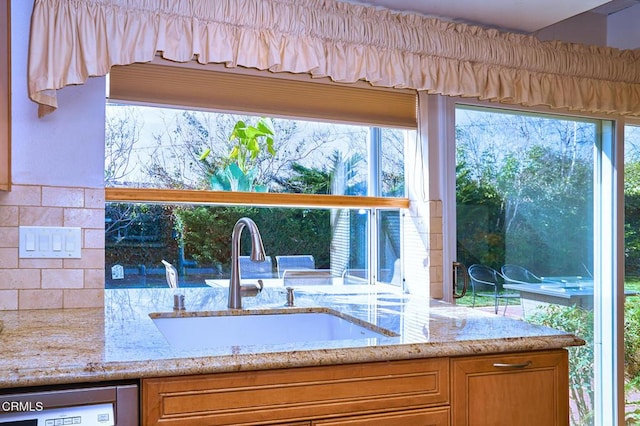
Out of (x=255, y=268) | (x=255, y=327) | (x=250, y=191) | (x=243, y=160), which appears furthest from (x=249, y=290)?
(x=243, y=160)

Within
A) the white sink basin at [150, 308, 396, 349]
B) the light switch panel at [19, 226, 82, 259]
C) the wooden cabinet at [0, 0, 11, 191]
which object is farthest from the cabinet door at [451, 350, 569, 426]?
the wooden cabinet at [0, 0, 11, 191]

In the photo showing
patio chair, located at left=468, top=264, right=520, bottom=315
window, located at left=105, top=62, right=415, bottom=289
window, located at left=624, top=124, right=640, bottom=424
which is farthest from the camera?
window, located at left=624, top=124, right=640, bottom=424

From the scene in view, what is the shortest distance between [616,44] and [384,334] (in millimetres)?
2169

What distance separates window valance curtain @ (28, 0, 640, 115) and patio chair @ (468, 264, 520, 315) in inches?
30.7

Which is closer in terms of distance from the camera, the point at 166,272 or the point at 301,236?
the point at 166,272

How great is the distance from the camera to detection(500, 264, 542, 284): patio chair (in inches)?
103

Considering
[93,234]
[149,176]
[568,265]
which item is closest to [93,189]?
[93,234]

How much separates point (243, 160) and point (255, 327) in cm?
73

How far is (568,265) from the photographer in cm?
277

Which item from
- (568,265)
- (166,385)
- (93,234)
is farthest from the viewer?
(568,265)

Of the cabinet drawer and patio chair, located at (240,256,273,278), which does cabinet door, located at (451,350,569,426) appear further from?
patio chair, located at (240,256,273,278)

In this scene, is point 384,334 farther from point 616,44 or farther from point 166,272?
point 616,44

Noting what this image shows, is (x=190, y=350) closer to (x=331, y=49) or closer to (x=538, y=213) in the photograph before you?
(x=331, y=49)

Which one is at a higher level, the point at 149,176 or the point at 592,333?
the point at 149,176
